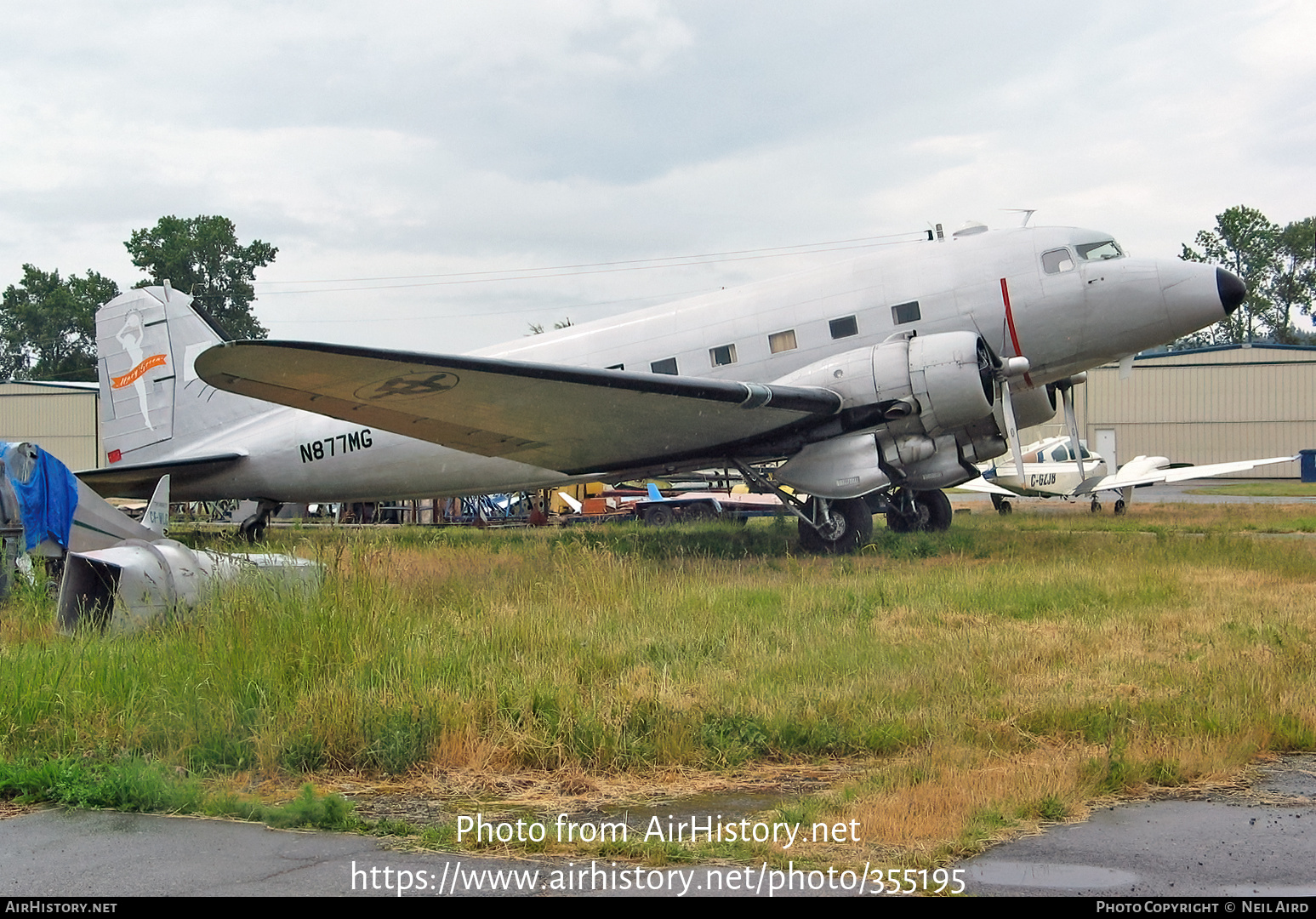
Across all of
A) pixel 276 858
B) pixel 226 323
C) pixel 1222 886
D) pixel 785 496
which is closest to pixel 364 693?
pixel 276 858

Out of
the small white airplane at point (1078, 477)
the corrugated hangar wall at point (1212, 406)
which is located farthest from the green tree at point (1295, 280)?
the small white airplane at point (1078, 477)

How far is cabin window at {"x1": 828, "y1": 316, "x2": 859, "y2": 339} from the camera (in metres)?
14.1

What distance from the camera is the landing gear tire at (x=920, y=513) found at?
58.0ft

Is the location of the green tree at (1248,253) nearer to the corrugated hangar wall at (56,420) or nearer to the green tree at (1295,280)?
the green tree at (1295,280)

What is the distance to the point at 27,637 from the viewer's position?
Answer: 7.75m

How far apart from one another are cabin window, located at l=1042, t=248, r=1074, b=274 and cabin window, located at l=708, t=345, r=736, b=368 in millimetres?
4253

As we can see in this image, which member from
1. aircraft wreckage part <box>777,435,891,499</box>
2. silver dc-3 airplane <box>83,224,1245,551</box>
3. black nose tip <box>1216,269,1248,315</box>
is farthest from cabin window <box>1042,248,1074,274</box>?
aircraft wreckage part <box>777,435,891,499</box>

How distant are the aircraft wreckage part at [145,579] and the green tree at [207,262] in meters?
65.9

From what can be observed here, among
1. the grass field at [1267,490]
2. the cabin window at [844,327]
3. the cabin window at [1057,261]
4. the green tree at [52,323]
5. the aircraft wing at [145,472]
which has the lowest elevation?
the grass field at [1267,490]

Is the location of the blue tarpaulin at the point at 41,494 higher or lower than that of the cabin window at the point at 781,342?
lower

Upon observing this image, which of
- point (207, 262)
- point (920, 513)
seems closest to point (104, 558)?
point (920, 513)
